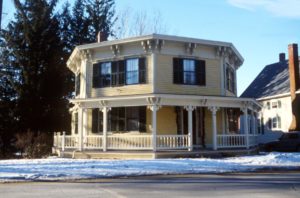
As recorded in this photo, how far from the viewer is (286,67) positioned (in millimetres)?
41656

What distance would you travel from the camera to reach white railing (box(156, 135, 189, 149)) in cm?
2217

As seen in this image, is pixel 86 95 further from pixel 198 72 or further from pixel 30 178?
pixel 30 178

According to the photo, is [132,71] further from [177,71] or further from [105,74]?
[177,71]

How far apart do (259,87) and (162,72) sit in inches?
879

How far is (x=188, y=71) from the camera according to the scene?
80.1 ft

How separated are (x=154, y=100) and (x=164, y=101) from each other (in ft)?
2.20

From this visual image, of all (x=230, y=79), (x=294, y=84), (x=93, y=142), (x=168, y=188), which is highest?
(x=294, y=84)

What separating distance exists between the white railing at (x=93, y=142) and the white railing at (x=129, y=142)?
2.11ft

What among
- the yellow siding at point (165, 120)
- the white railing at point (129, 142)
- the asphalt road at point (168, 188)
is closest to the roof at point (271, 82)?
the yellow siding at point (165, 120)

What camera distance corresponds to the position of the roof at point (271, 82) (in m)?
38.9

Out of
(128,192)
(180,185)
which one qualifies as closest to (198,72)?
(180,185)

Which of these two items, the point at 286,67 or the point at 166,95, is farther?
the point at 286,67

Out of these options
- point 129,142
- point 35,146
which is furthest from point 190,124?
point 35,146

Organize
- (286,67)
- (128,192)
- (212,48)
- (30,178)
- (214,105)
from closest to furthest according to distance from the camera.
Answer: (128,192)
(30,178)
(214,105)
(212,48)
(286,67)
